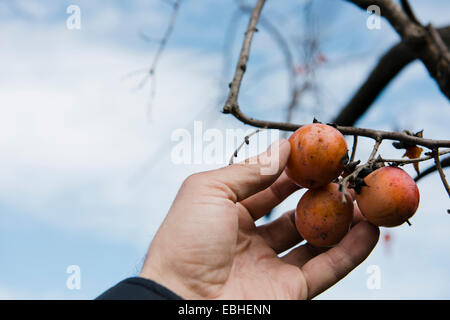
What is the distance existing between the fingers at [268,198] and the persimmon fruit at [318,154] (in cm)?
30

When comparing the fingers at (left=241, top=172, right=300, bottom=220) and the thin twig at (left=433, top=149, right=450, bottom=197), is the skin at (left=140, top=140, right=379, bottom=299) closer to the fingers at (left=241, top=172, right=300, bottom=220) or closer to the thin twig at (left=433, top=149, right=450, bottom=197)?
the fingers at (left=241, top=172, right=300, bottom=220)

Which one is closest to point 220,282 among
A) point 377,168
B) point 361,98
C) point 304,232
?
point 304,232

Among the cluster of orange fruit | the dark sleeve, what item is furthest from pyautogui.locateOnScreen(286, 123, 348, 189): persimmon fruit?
the dark sleeve

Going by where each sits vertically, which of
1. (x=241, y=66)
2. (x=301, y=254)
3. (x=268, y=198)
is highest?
(x=241, y=66)

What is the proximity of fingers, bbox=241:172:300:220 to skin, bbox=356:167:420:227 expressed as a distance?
365 mm

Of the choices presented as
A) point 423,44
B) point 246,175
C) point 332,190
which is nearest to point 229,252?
point 246,175

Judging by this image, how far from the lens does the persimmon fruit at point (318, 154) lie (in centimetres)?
112

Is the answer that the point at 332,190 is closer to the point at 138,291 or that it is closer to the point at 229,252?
the point at 229,252

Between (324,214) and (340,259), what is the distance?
0.22 metres

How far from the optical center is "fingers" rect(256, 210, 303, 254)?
1479mm

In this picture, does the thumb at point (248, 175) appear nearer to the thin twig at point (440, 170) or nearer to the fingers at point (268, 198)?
the fingers at point (268, 198)

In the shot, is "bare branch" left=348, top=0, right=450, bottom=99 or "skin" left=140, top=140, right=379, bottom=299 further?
"bare branch" left=348, top=0, right=450, bottom=99

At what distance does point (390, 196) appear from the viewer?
1.09 m
